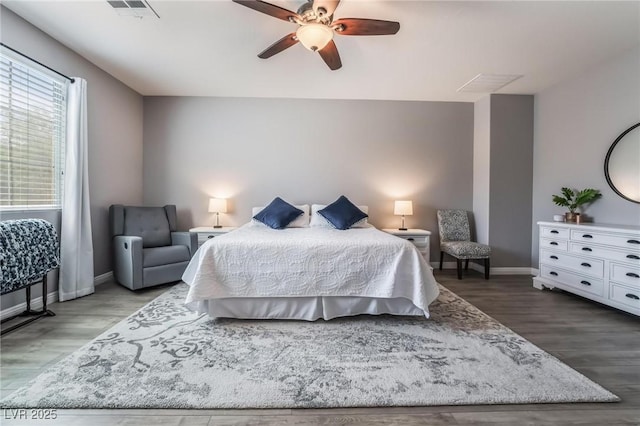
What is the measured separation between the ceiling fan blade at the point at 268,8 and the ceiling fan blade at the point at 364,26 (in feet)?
1.15

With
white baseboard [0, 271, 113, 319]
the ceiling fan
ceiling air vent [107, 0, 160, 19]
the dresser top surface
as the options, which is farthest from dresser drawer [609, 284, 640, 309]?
white baseboard [0, 271, 113, 319]

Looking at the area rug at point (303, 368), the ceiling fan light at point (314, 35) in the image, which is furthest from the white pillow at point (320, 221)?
the ceiling fan light at point (314, 35)

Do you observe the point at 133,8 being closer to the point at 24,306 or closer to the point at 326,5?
the point at 326,5

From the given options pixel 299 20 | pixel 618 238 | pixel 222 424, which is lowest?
pixel 222 424

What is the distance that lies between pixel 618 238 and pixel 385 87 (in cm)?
317

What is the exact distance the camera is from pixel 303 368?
1853 millimetres

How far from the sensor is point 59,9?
8.17ft

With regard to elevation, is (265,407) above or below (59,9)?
below

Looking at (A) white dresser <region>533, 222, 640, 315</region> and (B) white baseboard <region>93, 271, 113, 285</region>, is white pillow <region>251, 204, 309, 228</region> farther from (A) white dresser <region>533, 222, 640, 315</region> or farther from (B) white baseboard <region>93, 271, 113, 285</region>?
(A) white dresser <region>533, 222, 640, 315</region>

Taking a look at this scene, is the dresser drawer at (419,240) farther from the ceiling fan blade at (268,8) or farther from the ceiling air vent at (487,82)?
the ceiling fan blade at (268,8)

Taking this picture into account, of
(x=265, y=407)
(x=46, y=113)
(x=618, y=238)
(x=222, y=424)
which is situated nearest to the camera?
(x=222, y=424)

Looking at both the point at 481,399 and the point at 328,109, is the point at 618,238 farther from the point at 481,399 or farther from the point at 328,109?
the point at 328,109

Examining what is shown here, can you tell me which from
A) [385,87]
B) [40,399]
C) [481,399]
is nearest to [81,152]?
[40,399]

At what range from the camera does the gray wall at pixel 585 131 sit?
3119mm
